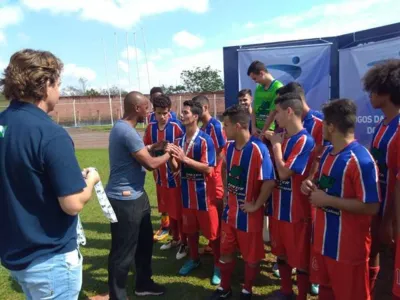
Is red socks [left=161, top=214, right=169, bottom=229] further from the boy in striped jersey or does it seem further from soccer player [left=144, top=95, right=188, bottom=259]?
the boy in striped jersey

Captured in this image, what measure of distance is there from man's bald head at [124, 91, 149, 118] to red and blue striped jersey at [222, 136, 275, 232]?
1.04 m

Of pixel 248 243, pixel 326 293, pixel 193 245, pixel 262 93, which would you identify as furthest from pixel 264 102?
pixel 326 293

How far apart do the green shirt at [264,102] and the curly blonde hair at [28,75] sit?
3.69 m

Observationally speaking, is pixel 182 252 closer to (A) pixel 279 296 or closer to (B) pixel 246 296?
(B) pixel 246 296

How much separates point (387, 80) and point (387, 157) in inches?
25.3

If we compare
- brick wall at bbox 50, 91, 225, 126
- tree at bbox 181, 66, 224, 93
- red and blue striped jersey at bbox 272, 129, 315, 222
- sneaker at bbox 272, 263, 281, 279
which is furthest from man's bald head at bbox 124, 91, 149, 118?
tree at bbox 181, 66, 224, 93

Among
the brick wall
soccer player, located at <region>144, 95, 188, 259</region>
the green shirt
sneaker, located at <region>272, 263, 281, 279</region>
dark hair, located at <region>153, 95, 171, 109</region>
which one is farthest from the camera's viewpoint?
the brick wall

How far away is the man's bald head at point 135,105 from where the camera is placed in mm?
3564

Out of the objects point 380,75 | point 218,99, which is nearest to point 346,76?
point 380,75

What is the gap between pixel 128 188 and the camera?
360cm

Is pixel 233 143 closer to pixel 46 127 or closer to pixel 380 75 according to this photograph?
pixel 380 75

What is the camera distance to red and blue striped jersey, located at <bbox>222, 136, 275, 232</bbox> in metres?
3.52

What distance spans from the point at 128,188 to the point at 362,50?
4027 mm

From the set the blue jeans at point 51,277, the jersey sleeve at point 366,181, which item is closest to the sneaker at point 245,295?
the jersey sleeve at point 366,181
